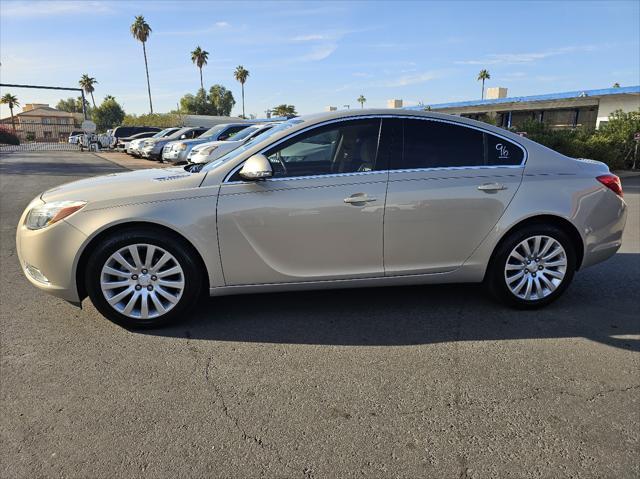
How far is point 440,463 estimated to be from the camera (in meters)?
2.33

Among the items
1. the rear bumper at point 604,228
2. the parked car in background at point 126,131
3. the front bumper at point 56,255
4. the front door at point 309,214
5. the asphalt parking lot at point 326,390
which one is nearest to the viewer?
the asphalt parking lot at point 326,390

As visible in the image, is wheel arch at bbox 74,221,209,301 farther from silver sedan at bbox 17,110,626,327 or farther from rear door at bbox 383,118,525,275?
rear door at bbox 383,118,525,275

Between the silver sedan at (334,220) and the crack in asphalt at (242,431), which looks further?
the silver sedan at (334,220)

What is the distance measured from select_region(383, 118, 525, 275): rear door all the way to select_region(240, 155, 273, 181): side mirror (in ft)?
3.21

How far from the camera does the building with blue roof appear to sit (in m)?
30.8

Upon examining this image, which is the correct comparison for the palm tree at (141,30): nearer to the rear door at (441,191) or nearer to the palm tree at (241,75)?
the palm tree at (241,75)

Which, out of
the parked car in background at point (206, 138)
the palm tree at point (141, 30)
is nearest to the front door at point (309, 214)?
the parked car in background at point (206, 138)

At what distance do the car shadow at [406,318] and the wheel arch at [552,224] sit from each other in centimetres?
50

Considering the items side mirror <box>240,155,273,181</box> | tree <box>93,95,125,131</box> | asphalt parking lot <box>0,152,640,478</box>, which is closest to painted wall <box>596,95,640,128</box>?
asphalt parking lot <box>0,152,640,478</box>

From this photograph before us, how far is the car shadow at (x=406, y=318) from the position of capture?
370 centimetres

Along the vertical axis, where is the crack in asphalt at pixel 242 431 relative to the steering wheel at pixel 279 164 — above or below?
below

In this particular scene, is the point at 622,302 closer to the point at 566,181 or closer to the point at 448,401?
the point at 566,181

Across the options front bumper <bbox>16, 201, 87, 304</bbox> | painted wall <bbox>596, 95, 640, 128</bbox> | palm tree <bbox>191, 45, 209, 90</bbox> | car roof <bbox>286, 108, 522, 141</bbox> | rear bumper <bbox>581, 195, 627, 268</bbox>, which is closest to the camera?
front bumper <bbox>16, 201, 87, 304</bbox>

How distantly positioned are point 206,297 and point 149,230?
3.49 ft
